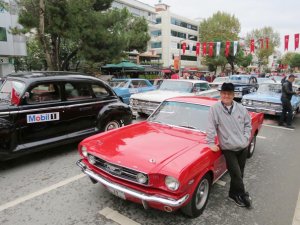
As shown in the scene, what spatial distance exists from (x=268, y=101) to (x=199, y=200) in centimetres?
777

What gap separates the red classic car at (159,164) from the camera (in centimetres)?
288

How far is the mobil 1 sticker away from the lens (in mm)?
4826

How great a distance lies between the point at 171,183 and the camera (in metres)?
2.85

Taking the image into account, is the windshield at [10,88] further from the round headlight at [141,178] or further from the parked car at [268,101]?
the parked car at [268,101]

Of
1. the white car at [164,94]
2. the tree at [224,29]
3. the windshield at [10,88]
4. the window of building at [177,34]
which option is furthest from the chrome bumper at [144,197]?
the window of building at [177,34]

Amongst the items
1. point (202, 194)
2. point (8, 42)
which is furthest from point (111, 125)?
point (8, 42)

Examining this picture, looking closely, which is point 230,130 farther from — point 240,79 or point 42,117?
point 240,79

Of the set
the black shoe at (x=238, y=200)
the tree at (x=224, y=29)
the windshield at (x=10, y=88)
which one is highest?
the tree at (x=224, y=29)

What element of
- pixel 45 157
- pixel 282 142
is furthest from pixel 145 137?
pixel 282 142

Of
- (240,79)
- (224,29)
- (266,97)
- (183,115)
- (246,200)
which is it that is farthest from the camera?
(224,29)

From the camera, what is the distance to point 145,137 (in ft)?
12.7

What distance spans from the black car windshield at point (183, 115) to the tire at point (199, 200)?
94cm

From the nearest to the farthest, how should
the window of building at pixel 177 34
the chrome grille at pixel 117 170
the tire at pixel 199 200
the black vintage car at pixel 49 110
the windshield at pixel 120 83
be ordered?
the chrome grille at pixel 117 170
the tire at pixel 199 200
the black vintage car at pixel 49 110
the windshield at pixel 120 83
the window of building at pixel 177 34

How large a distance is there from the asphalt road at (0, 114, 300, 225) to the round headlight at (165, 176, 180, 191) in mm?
666
